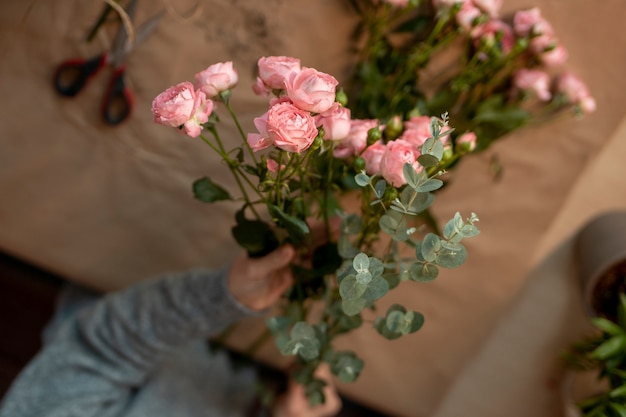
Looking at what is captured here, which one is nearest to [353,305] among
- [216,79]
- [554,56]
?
[216,79]

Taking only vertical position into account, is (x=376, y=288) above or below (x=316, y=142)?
below

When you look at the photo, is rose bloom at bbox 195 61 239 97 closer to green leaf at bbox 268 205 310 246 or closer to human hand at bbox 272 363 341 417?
green leaf at bbox 268 205 310 246

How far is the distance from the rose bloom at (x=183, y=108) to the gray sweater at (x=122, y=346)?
29 centimetres

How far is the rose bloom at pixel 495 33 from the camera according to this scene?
700 mm

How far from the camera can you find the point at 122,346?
29.2 inches

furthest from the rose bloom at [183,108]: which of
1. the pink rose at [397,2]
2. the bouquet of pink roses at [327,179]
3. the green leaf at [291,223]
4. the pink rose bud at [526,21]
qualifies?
the pink rose bud at [526,21]

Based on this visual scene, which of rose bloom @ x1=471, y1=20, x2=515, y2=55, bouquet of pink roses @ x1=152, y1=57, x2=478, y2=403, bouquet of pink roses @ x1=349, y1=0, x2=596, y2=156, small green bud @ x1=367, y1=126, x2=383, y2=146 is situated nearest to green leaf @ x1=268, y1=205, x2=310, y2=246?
bouquet of pink roses @ x1=152, y1=57, x2=478, y2=403

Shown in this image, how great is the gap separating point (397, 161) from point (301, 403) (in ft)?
1.60

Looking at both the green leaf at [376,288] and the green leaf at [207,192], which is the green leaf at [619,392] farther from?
the green leaf at [207,192]

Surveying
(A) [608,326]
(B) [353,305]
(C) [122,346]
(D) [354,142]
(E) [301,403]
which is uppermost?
(D) [354,142]

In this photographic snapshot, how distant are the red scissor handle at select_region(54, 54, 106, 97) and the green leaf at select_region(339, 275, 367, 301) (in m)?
0.50

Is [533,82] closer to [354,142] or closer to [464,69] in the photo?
[464,69]

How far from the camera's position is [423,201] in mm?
482

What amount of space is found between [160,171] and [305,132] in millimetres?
472
